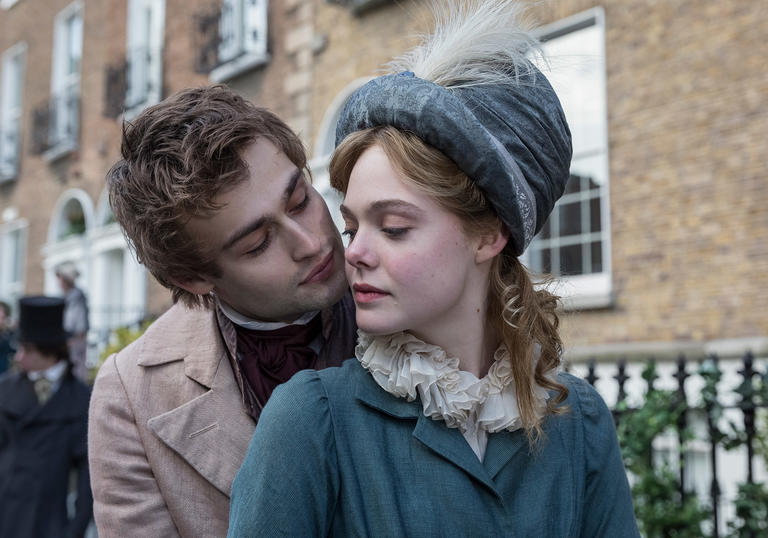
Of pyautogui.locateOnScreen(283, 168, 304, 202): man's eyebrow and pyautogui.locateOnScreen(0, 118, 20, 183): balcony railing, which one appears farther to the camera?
pyautogui.locateOnScreen(0, 118, 20, 183): balcony railing

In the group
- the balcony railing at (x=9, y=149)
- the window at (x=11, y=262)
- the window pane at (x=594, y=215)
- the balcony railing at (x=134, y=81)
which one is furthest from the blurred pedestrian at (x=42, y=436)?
the balcony railing at (x=9, y=149)

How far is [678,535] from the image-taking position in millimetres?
4395

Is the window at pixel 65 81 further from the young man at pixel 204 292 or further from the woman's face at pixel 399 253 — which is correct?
the woman's face at pixel 399 253

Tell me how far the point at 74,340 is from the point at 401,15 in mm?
5494

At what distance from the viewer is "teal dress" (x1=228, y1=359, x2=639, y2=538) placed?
5.12 ft

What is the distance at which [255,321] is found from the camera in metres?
2.29

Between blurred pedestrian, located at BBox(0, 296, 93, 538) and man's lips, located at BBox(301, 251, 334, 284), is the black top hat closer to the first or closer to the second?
blurred pedestrian, located at BBox(0, 296, 93, 538)

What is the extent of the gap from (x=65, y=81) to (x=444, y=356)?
18393 millimetres

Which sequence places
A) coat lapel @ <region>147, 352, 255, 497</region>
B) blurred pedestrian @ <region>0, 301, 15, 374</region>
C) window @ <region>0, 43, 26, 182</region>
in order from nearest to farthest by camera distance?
coat lapel @ <region>147, 352, 255, 497</region> → blurred pedestrian @ <region>0, 301, 15, 374</region> → window @ <region>0, 43, 26, 182</region>

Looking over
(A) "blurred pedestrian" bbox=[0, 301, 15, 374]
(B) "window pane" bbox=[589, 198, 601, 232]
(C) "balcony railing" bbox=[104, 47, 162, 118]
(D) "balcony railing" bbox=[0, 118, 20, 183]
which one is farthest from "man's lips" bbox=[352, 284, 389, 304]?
(D) "balcony railing" bbox=[0, 118, 20, 183]

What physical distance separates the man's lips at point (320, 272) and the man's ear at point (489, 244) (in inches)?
19.8

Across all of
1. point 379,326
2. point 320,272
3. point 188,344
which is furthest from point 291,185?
point 379,326

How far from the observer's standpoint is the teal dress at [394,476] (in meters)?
1.56

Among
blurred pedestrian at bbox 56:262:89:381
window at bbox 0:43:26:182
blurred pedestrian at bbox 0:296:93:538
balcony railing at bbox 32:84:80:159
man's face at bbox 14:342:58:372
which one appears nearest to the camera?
blurred pedestrian at bbox 0:296:93:538
